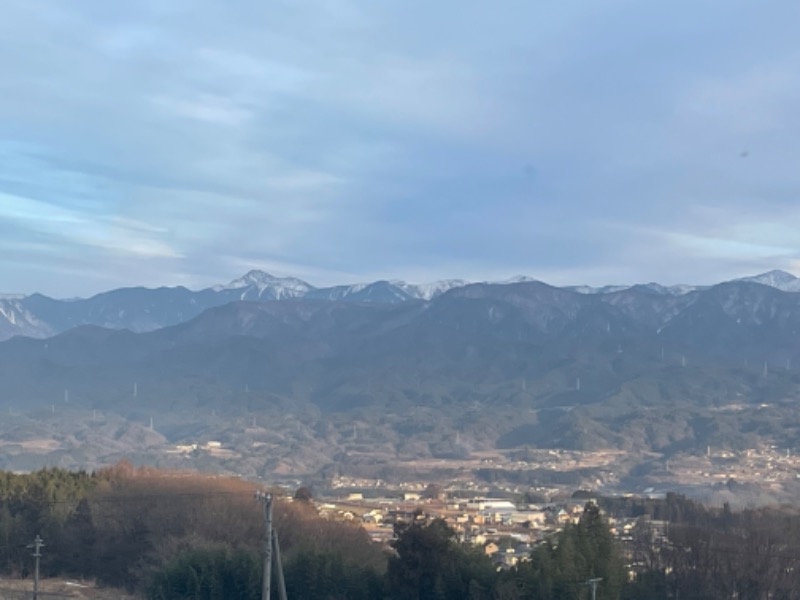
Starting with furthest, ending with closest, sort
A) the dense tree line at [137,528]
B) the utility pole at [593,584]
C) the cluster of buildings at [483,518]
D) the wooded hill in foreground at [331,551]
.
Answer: the cluster of buildings at [483,518], the dense tree line at [137,528], the wooded hill in foreground at [331,551], the utility pole at [593,584]

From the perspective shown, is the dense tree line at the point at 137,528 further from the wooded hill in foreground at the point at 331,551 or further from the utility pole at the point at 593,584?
the utility pole at the point at 593,584

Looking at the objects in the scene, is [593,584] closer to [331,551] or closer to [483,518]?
[331,551]

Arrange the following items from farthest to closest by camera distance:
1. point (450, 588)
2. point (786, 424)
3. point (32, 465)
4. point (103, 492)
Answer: point (786, 424), point (32, 465), point (103, 492), point (450, 588)

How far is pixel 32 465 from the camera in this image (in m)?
124

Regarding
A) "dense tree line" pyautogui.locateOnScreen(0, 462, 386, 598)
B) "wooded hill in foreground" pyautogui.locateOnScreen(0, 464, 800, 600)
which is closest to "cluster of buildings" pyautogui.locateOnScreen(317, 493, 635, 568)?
"wooded hill in foreground" pyautogui.locateOnScreen(0, 464, 800, 600)

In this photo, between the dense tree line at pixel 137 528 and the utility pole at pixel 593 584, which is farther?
the dense tree line at pixel 137 528

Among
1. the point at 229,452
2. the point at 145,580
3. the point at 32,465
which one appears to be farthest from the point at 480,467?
the point at 145,580

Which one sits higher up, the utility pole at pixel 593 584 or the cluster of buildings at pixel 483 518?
the utility pole at pixel 593 584

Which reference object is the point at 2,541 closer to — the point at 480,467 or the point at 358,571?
the point at 358,571

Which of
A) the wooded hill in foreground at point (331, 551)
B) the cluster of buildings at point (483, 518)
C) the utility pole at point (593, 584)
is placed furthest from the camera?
the cluster of buildings at point (483, 518)

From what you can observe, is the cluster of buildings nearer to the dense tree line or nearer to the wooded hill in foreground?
the wooded hill in foreground

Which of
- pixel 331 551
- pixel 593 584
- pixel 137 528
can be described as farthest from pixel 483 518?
pixel 593 584

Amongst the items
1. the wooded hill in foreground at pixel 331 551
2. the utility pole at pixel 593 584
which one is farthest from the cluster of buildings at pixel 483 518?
the utility pole at pixel 593 584

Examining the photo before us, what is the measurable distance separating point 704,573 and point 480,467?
3513 inches
